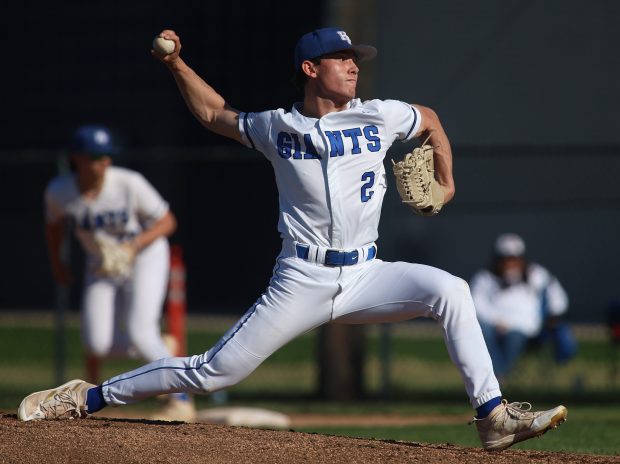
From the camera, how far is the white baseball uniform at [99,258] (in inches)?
341

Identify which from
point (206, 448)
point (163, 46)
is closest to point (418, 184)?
point (163, 46)

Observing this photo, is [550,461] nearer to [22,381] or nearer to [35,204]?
[22,381]

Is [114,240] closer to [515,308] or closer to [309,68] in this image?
[309,68]

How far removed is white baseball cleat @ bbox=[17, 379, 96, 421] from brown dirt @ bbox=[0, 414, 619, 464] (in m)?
0.19

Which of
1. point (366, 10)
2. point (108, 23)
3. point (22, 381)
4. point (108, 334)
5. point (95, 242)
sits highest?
point (108, 23)

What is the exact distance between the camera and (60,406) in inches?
233

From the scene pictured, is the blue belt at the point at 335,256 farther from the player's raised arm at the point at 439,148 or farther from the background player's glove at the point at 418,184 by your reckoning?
the player's raised arm at the point at 439,148

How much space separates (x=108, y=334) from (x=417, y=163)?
12.9 ft

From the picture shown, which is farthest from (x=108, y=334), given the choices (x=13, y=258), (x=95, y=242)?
(x=13, y=258)

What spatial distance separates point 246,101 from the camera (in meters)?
21.0

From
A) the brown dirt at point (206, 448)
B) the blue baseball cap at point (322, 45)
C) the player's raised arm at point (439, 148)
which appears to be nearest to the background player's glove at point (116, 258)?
the brown dirt at point (206, 448)

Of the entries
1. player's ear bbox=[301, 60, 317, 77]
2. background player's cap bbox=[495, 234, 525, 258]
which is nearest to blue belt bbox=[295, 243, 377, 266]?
player's ear bbox=[301, 60, 317, 77]

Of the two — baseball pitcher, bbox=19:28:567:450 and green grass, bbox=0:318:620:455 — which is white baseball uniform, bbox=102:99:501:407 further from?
green grass, bbox=0:318:620:455

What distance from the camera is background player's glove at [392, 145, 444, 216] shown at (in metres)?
5.47
